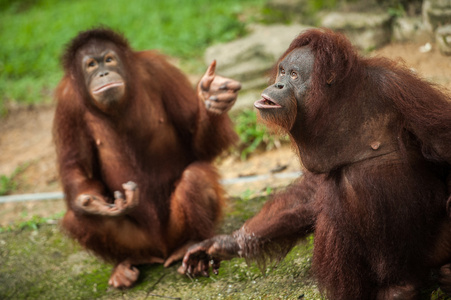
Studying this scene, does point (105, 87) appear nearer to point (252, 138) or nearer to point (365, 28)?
point (252, 138)

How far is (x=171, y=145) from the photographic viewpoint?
14.2 feet

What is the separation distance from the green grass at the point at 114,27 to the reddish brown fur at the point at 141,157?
142 inches

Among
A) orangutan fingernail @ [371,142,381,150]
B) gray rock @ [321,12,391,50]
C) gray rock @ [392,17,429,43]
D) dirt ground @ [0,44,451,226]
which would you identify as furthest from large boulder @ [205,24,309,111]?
orangutan fingernail @ [371,142,381,150]

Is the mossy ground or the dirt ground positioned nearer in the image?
the mossy ground

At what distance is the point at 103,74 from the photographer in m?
3.98

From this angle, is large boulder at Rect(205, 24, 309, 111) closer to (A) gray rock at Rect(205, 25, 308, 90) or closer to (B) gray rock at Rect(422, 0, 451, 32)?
(A) gray rock at Rect(205, 25, 308, 90)

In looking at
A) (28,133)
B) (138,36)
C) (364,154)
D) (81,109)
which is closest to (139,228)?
(81,109)

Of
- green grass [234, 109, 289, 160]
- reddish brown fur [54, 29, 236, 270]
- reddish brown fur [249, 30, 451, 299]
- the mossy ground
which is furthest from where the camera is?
green grass [234, 109, 289, 160]

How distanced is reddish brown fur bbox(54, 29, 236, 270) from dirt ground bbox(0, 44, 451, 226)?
981mm

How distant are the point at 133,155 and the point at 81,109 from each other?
0.50m

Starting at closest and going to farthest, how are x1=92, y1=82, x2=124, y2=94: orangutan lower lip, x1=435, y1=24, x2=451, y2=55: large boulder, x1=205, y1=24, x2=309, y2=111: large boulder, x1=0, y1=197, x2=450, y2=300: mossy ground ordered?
x1=0, y1=197, x2=450, y2=300: mossy ground → x1=92, y1=82, x2=124, y2=94: orangutan lower lip → x1=435, y1=24, x2=451, y2=55: large boulder → x1=205, y1=24, x2=309, y2=111: large boulder

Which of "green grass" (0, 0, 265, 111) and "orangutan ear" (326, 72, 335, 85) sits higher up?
"green grass" (0, 0, 265, 111)

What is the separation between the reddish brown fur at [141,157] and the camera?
4078 millimetres

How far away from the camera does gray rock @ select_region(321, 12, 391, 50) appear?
6.64 meters
